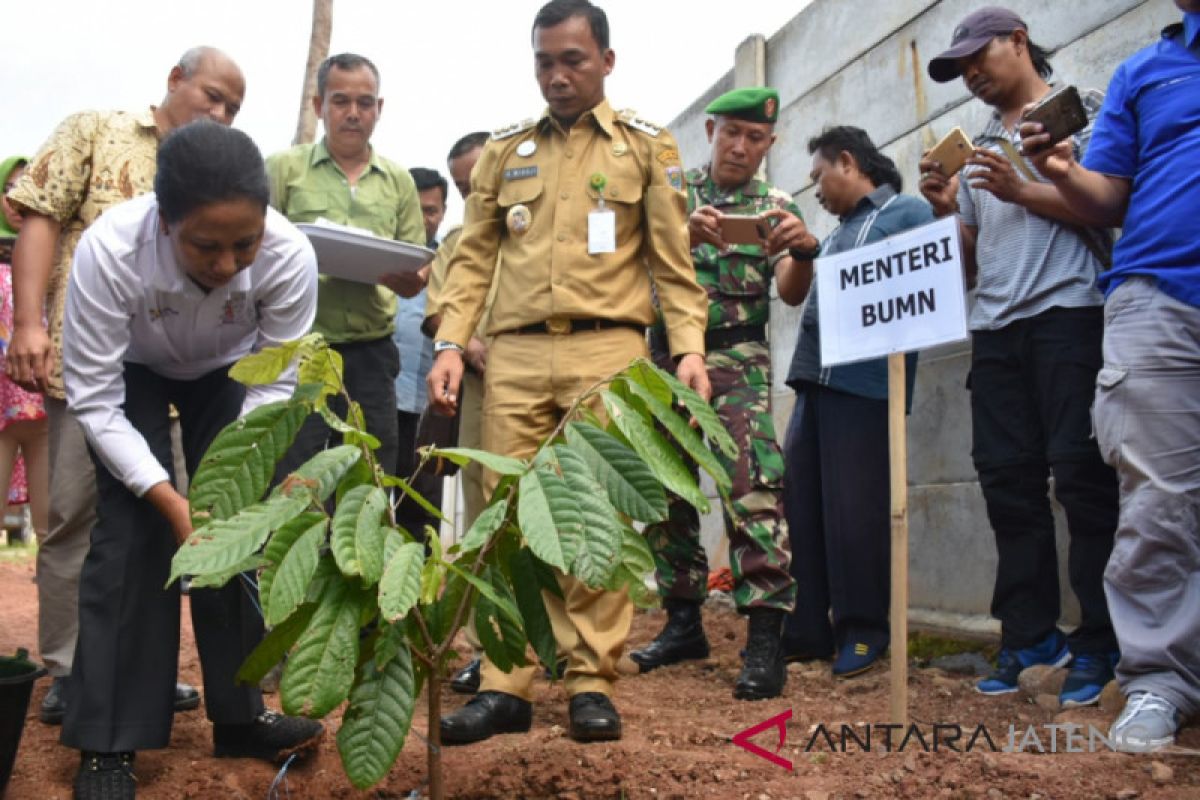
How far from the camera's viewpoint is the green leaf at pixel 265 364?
1.75 metres

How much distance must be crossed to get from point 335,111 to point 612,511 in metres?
2.50

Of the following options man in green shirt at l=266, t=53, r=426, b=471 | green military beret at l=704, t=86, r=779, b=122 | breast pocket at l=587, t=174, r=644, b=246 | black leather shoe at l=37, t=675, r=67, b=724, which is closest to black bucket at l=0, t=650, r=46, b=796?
black leather shoe at l=37, t=675, r=67, b=724

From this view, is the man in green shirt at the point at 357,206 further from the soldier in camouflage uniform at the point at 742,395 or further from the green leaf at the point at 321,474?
the green leaf at the point at 321,474

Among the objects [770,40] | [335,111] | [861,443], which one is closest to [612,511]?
[861,443]

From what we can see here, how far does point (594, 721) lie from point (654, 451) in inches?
42.1

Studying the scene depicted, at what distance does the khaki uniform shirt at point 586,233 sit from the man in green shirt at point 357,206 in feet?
1.87

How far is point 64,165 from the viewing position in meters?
2.98

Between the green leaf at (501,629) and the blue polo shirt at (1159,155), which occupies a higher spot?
the blue polo shirt at (1159,155)

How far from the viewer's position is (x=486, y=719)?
8.52 feet

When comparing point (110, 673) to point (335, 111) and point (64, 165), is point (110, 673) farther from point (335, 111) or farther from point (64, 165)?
point (335, 111)

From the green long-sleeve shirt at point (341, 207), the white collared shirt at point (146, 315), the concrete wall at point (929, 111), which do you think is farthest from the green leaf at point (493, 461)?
the concrete wall at point (929, 111)

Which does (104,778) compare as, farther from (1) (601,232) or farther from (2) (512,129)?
(2) (512,129)

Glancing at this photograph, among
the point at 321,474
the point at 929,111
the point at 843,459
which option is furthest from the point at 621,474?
the point at 929,111

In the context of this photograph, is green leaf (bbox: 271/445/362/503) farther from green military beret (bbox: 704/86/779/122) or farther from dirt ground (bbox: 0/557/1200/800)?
green military beret (bbox: 704/86/779/122)
